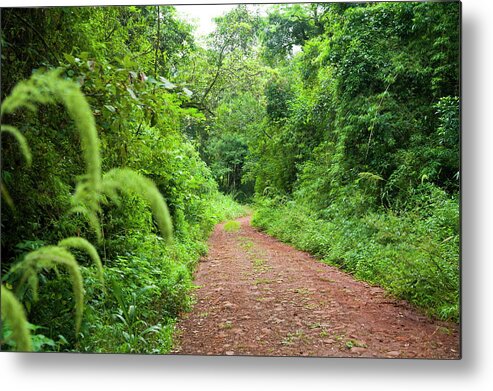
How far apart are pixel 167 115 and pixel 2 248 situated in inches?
42.5

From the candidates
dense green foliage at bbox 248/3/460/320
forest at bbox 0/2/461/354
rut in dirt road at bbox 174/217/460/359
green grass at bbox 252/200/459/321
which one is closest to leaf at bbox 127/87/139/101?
forest at bbox 0/2/461/354

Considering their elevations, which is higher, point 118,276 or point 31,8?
point 31,8

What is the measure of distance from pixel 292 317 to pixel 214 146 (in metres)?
1.07

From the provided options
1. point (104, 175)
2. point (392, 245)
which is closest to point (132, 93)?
point (104, 175)

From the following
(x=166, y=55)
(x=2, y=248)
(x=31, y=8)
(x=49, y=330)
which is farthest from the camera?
(x=166, y=55)

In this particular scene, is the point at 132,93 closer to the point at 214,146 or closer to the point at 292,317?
the point at 214,146

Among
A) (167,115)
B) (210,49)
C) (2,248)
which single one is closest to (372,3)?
(210,49)

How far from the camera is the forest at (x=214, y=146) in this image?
7.26 ft

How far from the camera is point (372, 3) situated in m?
2.48

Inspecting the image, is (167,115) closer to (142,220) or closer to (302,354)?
(142,220)

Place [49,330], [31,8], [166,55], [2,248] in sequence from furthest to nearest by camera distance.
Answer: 1. [166,55]
2. [31,8]
3. [2,248]
4. [49,330]

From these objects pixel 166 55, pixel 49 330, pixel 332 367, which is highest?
pixel 166 55

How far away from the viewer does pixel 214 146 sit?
2.63 m

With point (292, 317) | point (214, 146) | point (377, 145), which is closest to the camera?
point (292, 317)
